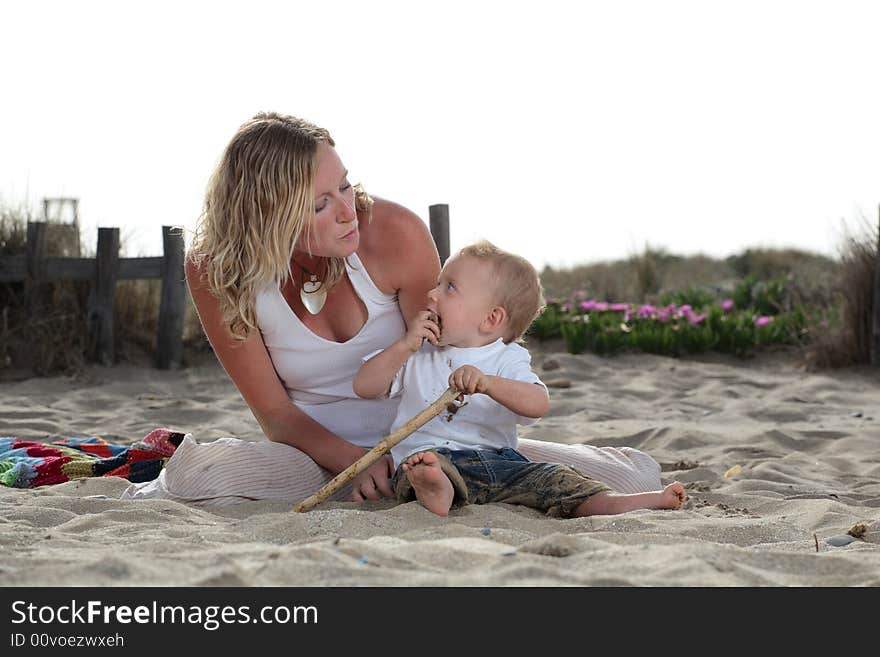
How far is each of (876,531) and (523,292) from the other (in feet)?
4.07

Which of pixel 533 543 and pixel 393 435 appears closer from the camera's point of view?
pixel 533 543

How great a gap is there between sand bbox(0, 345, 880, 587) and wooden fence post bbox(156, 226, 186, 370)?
1.76m

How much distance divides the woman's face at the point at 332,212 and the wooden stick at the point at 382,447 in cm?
58

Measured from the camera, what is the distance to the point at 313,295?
150 inches

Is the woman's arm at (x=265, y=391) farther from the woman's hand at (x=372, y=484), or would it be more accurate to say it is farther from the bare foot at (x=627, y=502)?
the bare foot at (x=627, y=502)

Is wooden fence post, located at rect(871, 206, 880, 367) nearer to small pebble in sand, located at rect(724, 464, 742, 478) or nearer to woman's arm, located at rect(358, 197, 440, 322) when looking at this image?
small pebble in sand, located at rect(724, 464, 742, 478)

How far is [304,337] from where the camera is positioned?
372 cm

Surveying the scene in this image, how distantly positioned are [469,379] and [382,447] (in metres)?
0.38

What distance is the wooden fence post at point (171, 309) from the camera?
816 centimetres

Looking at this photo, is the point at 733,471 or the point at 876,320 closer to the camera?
the point at 733,471

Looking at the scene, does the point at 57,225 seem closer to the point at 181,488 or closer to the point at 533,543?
the point at 181,488

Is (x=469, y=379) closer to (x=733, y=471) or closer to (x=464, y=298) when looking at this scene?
(x=464, y=298)

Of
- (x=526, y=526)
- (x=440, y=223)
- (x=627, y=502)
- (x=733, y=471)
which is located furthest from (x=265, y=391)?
(x=440, y=223)
